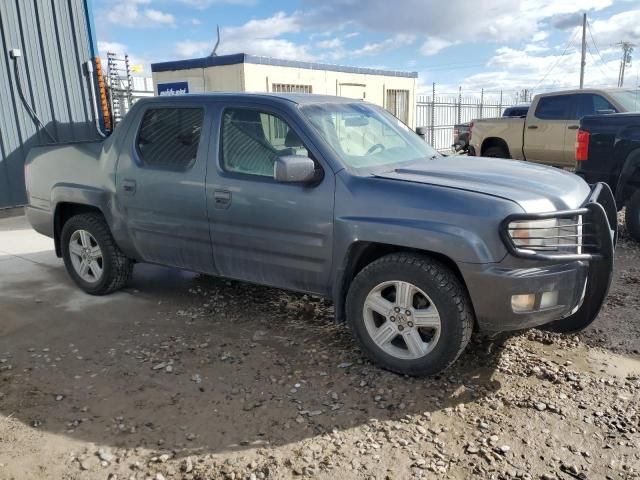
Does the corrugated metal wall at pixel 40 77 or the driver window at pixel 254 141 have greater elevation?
the corrugated metal wall at pixel 40 77

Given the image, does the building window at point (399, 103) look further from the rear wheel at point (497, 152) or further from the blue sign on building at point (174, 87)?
the blue sign on building at point (174, 87)

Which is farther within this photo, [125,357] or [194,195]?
[194,195]

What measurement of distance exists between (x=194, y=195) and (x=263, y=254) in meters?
0.74

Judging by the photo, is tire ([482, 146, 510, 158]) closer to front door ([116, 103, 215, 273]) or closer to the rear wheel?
the rear wheel

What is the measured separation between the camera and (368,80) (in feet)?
57.1

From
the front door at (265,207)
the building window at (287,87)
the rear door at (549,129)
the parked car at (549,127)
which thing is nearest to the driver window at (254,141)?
the front door at (265,207)

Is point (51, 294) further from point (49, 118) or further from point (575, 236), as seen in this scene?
point (49, 118)

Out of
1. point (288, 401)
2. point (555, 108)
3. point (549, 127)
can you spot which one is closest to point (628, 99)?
point (555, 108)

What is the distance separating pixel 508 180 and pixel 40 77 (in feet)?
28.4

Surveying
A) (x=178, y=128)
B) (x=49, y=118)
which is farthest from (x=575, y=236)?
(x=49, y=118)

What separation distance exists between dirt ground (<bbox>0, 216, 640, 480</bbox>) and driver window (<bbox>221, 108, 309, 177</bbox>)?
4.26ft

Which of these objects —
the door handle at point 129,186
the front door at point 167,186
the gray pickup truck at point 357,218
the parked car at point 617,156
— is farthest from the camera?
the parked car at point 617,156

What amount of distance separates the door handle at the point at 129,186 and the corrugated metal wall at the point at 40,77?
5.67 metres

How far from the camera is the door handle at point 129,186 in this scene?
4.52 m
